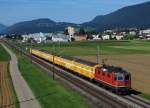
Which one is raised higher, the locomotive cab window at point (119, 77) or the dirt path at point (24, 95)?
the locomotive cab window at point (119, 77)

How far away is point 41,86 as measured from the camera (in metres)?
60.1

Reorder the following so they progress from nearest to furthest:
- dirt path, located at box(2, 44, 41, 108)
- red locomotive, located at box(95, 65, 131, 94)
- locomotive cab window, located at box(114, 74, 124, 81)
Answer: dirt path, located at box(2, 44, 41, 108) < red locomotive, located at box(95, 65, 131, 94) < locomotive cab window, located at box(114, 74, 124, 81)

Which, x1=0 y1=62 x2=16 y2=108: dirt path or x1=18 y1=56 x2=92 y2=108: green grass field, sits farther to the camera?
x1=0 y1=62 x2=16 y2=108: dirt path

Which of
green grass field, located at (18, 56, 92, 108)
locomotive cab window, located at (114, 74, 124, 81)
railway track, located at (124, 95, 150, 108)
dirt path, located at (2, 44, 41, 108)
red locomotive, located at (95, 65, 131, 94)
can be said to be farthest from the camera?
locomotive cab window, located at (114, 74, 124, 81)

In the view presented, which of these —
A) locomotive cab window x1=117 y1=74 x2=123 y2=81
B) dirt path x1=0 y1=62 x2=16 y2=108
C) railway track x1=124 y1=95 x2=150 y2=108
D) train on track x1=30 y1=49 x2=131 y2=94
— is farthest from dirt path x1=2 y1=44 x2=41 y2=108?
railway track x1=124 y1=95 x2=150 y2=108

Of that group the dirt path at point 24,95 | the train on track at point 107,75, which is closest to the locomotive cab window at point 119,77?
the train on track at point 107,75

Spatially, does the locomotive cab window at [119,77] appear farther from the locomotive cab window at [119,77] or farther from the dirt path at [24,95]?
the dirt path at [24,95]

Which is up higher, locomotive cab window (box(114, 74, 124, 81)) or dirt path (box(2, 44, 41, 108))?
locomotive cab window (box(114, 74, 124, 81))

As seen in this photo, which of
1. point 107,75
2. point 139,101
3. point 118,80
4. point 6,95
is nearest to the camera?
point 139,101

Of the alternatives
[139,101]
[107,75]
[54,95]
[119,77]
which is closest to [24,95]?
[54,95]

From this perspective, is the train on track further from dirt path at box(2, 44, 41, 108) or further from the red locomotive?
dirt path at box(2, 44, 41, 108)

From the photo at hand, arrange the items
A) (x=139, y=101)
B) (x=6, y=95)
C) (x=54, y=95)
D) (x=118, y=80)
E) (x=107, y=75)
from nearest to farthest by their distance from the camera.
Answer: (x=139, y=101) → (x=118, y=80) → (x=54, y=95) → (x=6, y=95) → (x=107, y=75)

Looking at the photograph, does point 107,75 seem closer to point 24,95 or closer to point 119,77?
point 119,77

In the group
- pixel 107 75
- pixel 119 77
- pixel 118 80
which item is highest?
pixel 119 77
